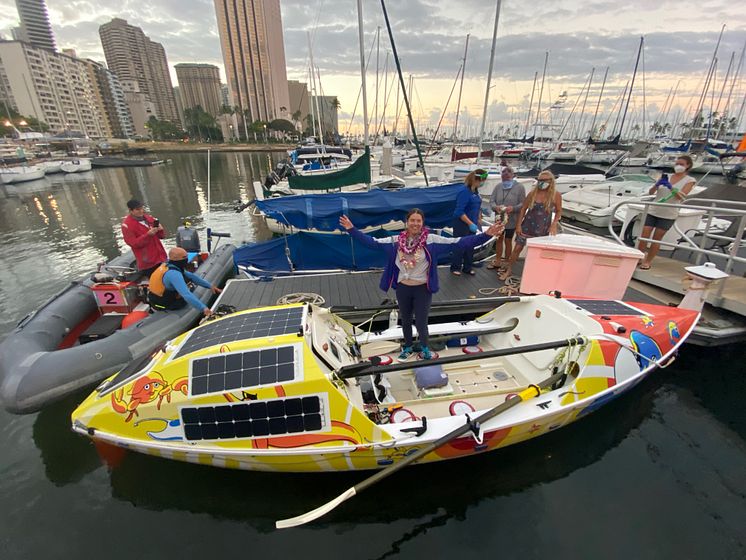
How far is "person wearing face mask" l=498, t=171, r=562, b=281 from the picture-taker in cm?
609

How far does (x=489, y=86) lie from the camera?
15.0 meters

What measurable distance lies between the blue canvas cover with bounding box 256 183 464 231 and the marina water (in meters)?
4.92

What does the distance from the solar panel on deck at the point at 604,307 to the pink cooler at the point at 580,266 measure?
0.92m

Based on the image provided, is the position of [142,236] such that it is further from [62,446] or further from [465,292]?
[465,292]

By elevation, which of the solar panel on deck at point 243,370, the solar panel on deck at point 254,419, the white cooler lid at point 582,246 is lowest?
the solar panel on deck at point 254,419

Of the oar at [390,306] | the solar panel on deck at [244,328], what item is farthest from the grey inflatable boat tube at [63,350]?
the oar at [390,306]

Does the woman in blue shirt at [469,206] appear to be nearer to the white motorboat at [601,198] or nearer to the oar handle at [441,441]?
the oar handle at [441,441]

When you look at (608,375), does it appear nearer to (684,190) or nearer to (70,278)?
(684,190)

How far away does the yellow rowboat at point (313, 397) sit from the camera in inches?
132

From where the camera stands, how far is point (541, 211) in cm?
637

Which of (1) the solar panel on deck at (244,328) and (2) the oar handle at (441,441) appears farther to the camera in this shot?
(1) the solar panel on deck at (244,328)

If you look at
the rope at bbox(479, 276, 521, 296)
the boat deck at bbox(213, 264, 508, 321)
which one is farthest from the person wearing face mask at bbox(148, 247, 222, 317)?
the rope at bbox(479, 276, 521, 296)

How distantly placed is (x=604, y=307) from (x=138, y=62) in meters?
230

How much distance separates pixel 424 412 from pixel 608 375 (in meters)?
2.28
